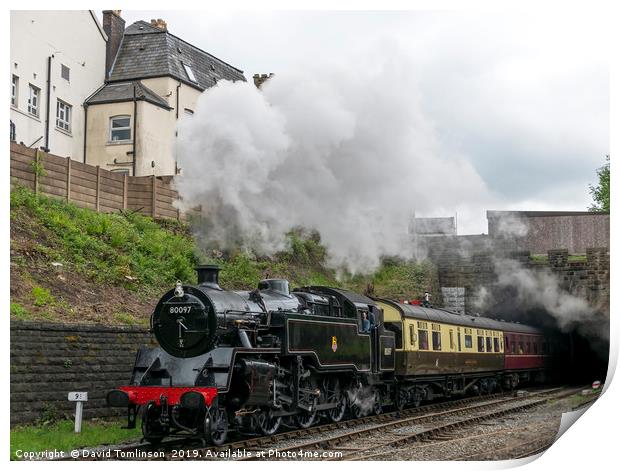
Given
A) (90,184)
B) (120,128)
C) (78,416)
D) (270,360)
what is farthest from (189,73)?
(78,416)

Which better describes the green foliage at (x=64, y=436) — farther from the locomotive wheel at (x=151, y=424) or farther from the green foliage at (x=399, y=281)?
the green foliage at (x=399, y=281)

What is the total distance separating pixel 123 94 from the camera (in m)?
19.7

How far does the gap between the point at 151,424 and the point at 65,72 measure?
1055cm

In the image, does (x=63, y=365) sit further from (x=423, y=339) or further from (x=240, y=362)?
(x=423, y=339)

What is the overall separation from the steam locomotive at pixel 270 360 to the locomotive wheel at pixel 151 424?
0.04 feet

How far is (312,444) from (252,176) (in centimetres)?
534

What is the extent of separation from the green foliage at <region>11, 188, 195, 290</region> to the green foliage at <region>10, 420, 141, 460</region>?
189 inches

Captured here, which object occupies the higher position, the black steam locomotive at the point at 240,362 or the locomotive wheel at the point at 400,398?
the black steam locomotive at the point at 240,362

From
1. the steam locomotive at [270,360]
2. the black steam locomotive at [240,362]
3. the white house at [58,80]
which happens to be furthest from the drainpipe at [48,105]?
the black steam locomotive at [240,362]

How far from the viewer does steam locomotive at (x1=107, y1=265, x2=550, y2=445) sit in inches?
403

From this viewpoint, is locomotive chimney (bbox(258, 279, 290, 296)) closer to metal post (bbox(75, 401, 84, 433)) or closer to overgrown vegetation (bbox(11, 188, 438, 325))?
overgrown vegetation (bbox(11, 188, 438, 325))

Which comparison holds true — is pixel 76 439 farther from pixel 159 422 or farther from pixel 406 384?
pixel 406 384

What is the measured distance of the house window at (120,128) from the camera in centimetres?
2008

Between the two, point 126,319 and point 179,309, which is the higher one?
point 179,309
